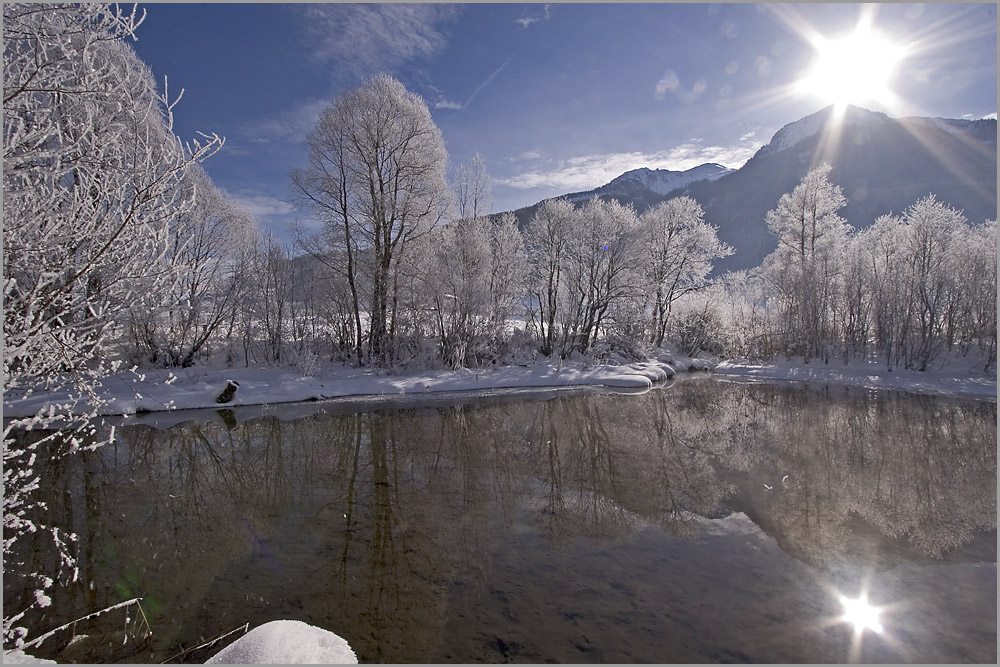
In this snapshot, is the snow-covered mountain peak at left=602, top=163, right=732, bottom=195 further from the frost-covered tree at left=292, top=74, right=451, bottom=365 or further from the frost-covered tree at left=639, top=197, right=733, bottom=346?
the frost-covered tree at left=292, top=74, right=451, bottom=365

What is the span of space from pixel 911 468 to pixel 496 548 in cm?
792

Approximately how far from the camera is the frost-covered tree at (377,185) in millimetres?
16844

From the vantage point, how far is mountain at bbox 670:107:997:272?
208 feet

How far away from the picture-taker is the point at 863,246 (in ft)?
75.2

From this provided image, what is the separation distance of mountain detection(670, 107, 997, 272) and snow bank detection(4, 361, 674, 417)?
56.7 meters

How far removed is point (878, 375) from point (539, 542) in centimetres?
1990

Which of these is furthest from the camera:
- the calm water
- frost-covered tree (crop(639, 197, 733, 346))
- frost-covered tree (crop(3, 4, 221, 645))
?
frost-covered tree (crop(639, 197, 733, 346))

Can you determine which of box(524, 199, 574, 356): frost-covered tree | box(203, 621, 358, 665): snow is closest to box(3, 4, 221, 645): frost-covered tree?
box(203, 621, 358, 665): snow

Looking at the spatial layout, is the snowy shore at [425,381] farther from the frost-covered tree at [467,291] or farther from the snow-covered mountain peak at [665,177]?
the snow-covered mountain peak at [665,177]

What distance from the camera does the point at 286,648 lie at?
306 centimetres

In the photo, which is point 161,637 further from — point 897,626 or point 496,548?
point 897,626

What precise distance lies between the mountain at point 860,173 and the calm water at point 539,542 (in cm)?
5273

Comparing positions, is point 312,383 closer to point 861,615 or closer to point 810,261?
point 861,615

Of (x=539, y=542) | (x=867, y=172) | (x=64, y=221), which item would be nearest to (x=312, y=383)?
(x=539, y=542)
